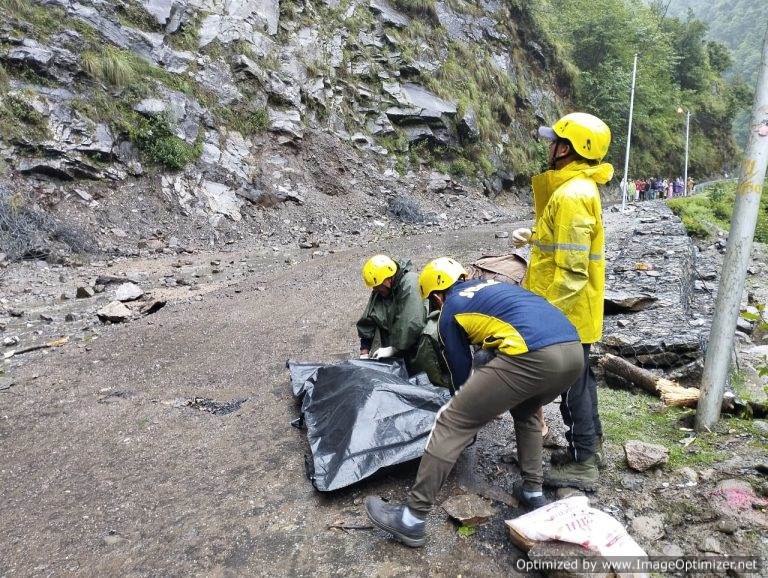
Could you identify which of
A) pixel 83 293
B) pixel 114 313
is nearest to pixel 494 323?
pixel 114 313

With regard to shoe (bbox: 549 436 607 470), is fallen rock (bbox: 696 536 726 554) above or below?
above

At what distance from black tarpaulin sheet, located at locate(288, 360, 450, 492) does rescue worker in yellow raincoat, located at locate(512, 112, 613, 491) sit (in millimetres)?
766

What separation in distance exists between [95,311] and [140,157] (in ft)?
19.0

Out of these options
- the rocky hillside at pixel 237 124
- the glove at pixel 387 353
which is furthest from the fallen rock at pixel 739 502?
the rocky hillside at pixel 237 124

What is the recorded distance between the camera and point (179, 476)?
305cm

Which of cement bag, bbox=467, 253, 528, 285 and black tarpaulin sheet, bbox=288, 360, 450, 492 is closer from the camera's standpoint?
black tarpaulin sheet, bbox=288, 360, 450, 492

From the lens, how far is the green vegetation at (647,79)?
29.9 meters

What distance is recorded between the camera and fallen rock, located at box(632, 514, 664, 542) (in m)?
2.24

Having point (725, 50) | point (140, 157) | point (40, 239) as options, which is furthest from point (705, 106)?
point (40, 239)

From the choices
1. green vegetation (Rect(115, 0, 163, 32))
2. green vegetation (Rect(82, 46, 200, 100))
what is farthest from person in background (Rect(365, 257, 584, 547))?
green vegetation (Rect(115, 0, 163, 32))

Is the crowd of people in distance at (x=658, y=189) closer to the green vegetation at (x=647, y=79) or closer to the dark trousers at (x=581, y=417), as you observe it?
the green vegetation at (x=647, y=79)

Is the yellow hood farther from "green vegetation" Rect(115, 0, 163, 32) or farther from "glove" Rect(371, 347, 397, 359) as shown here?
"green vegetation" Rect(115, 0, 163, 32)

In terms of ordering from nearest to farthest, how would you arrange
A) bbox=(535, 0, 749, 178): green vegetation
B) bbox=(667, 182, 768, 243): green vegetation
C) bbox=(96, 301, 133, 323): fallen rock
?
bbox=(96, 301, 133, 323): fallen rock
bbox=(667, 182, 768, 243): green vegetation
bbox=(535, 0, 749, 178): green vegetation

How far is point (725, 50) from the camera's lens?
1734 inches
